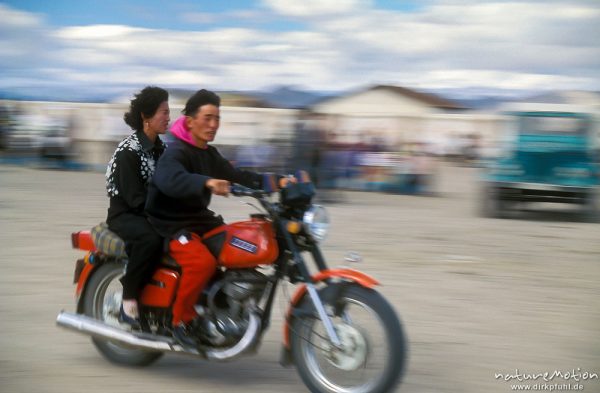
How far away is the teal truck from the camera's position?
43.8ft

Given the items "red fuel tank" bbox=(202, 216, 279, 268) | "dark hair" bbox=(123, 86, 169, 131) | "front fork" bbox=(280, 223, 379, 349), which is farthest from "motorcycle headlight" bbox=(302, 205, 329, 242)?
"dark hair" bbox=(123, 86, 169, 131)

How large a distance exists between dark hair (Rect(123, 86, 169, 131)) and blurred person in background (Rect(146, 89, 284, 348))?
467 mm

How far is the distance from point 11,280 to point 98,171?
47.5 feet

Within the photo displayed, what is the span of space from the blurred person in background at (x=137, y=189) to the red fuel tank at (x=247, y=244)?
39 cm

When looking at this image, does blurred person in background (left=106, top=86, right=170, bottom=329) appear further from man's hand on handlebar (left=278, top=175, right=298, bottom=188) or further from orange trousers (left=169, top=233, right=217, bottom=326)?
man's hand on handlebar (left=278, top=175, right=298, bottom=188)

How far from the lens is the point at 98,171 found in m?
21.1

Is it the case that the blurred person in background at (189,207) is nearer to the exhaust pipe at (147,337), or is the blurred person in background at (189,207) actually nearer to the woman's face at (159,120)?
the exhaust pipe at (147,337)

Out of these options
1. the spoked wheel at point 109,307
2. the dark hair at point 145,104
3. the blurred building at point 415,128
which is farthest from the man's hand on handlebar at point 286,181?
the blurred building at point 415,128

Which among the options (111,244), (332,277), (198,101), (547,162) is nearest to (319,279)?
(332,277)

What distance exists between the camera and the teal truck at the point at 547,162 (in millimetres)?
13336

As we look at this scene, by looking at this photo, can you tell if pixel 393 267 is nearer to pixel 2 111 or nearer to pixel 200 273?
pixel 200 273

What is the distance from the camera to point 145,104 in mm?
4773

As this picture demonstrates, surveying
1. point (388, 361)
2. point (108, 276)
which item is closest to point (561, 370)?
point (388, 361)

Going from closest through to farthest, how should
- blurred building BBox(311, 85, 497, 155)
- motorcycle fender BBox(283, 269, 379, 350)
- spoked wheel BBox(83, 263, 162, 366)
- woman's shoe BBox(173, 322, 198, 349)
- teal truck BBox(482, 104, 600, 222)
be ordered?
motorcycle fender BBox(283, 269, 379, 350), woman's shoe BBox(173, 322, 198, 349), spoked wheel BBox(83, 263, 162, 366), teal truck BBox(482, 104, 600, 222), blurred building BBox(311, 85, 497, 155)
